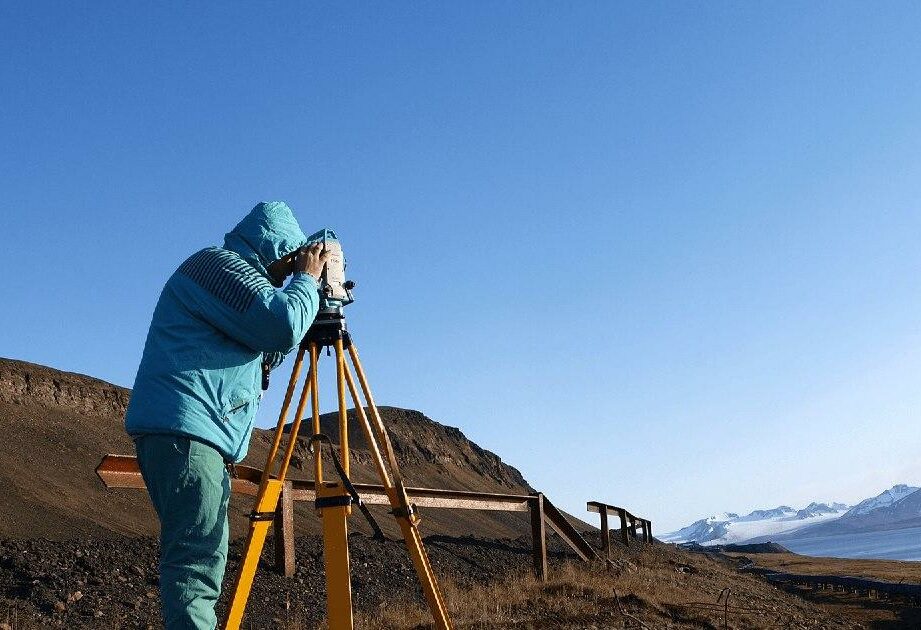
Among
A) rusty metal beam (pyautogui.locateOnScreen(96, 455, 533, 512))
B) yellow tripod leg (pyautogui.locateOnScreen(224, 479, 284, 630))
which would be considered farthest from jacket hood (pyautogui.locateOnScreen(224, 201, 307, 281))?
rusty metal beam (pyautogui.locateOnScreen(96, 455, 533, 512))

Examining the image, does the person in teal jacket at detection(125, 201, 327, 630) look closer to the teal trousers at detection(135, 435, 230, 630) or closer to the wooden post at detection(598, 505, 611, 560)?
the teal trousers at detection(135, 435, 230, 630)

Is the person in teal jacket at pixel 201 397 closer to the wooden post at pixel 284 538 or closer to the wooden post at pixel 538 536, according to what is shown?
the wooden post at pixel 284 538

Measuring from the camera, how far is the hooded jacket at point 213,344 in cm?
258

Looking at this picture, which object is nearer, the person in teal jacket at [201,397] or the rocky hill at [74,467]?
the person in teal jacket at [201,397]

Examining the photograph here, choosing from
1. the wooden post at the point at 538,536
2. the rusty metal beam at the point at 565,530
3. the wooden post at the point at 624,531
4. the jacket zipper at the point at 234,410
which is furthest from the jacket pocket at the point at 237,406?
the wooden post at the point at 624,531

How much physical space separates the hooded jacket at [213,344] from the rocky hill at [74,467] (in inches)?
277

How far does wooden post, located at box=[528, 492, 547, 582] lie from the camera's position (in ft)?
26.9

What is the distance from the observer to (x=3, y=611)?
174 inches

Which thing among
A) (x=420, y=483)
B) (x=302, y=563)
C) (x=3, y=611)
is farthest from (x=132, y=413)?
(x=420, y=483)

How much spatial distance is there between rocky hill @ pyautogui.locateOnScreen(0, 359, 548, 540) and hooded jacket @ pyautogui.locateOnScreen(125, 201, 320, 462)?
23.1ft

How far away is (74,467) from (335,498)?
12548 millimetres

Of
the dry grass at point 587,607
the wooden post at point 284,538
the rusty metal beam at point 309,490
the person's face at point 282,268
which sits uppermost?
the person's face at point 282,268

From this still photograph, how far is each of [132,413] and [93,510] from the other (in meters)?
10.4

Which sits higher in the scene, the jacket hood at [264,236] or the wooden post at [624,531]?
the wooden post at [624,531]
